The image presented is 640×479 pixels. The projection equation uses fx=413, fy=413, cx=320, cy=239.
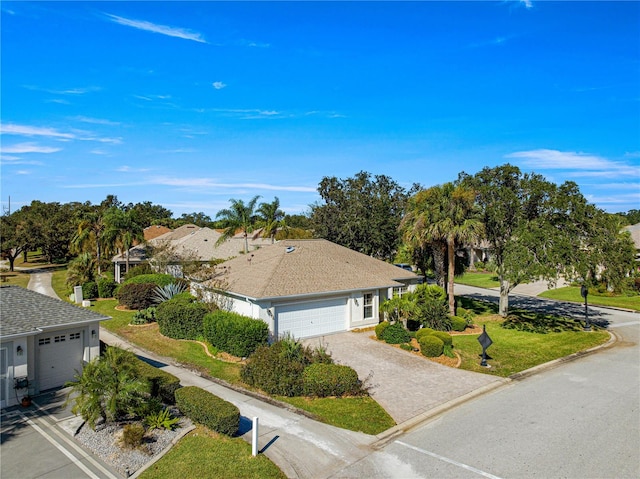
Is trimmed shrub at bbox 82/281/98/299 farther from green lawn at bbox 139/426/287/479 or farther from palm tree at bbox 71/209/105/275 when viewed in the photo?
green lawn at bbox 139/426/287/479

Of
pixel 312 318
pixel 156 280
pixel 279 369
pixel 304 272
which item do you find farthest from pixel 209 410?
pixel 156 280

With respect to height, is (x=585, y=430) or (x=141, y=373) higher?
(x=141, y=373)

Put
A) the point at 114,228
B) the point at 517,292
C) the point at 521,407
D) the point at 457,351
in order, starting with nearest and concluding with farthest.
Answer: the point at 521,407
the point at 457,351
the point at 114,228
the point at 517,292

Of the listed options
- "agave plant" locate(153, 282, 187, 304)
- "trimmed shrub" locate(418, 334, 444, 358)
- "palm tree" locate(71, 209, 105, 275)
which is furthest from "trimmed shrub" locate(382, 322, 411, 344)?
"palm tree" locate(71, 209, 105, 275)

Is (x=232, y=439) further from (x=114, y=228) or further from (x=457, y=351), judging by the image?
(x=114, y=228)

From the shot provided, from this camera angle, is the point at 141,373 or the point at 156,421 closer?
the point at 156,421

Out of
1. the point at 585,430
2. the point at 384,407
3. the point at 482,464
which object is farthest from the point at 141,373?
the point at 585,430
